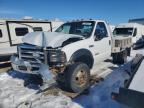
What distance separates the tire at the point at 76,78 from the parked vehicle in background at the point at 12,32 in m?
3.82

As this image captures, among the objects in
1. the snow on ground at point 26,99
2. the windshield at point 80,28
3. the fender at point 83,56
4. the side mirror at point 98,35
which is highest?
the windshield at point 80,28

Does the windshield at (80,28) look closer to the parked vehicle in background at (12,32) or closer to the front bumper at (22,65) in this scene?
the parked vehicle in background at (12,32)

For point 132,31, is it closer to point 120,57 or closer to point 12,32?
point 120,57

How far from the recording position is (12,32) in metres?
11.4

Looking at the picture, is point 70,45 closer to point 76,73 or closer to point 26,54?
point 76,73

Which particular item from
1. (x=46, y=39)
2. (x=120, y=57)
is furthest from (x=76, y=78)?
(x=120, y=57)

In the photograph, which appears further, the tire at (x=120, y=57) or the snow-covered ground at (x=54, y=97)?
Result: the tire at (x=120, y=57)

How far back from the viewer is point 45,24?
43.0ft

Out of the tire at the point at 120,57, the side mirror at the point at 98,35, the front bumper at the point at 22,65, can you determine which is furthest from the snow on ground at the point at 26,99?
the tire at the point at 120,57

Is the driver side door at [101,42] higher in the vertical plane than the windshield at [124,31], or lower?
higher

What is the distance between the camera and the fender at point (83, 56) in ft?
22.7

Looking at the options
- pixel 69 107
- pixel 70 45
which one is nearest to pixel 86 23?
pixel 70 45

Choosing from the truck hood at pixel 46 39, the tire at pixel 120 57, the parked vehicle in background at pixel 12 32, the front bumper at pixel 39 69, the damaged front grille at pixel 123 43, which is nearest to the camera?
the front bumper at pixel 39 69

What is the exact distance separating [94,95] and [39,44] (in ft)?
7.68
